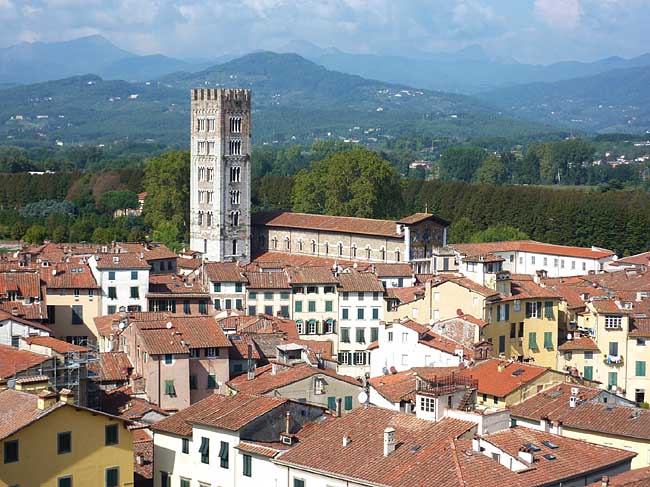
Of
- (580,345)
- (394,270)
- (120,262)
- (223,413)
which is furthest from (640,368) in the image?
(120,262)

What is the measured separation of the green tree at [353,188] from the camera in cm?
11331

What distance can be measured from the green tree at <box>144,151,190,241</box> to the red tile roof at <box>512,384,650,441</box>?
75.8 meters

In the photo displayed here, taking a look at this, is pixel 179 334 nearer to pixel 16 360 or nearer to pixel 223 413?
pixel 16 360

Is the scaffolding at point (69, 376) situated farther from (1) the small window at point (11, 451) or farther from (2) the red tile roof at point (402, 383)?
(2) the red tile roof at point (402, 383)

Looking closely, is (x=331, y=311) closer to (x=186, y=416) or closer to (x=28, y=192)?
(x=186, y=416)

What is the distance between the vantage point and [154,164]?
119 metres

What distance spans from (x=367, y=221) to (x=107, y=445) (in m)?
59.5

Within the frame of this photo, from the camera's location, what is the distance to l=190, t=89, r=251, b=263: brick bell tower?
3846 inches

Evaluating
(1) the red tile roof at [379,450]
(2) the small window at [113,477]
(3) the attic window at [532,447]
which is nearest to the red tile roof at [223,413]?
(1) the red tile roof at [379,450]

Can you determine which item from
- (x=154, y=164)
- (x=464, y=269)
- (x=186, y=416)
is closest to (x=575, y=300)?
(x=464, y=269)

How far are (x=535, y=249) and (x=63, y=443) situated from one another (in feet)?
231

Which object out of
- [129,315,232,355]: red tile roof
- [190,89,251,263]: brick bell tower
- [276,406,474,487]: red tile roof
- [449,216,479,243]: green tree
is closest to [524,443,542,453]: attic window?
[276,406,474,487]: red tile roof

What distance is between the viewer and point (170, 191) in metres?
117

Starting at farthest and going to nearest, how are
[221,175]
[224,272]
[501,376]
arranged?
1. [221,175]
2. [224,272]
3. [501,376]
